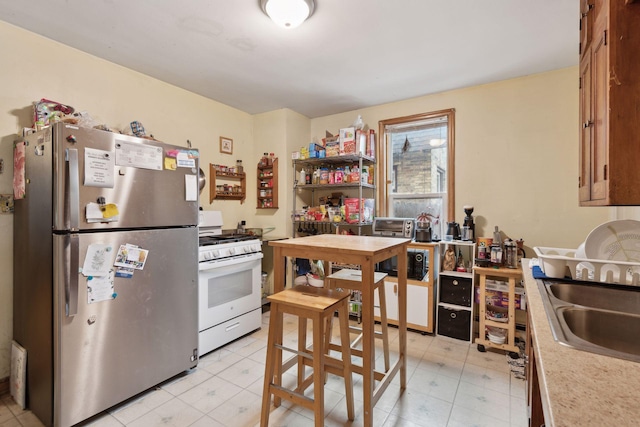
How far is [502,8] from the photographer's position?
1746 millimetres

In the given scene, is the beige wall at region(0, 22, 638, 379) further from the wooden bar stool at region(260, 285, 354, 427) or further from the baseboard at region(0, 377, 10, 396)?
the wooden bar stool at region(260, 285, 354, 427)

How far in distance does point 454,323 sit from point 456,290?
1.01 ft

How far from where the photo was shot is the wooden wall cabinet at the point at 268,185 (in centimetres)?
353

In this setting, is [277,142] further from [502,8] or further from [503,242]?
[503,242]

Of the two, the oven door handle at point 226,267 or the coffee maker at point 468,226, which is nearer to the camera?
the oven door handle at point 226,267

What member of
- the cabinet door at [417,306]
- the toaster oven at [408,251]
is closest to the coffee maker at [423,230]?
the toaster oven at [408,251]

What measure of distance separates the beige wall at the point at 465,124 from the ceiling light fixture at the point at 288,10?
61.8 inches

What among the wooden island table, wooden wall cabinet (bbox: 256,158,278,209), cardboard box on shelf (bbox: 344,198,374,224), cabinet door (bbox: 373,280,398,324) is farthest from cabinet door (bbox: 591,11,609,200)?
wooden wall cabinet (bbox: 256,158,278,209)

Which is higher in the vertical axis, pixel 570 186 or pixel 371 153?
pixel 371 153

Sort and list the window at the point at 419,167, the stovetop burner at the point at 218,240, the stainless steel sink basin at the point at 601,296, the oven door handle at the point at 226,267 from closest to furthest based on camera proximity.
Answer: the stainless steel sink basin at the point at 601,296, the oven door handle at the point at 226,267, the stovetop burner at the point at 218,240, the window at the point at 419,167

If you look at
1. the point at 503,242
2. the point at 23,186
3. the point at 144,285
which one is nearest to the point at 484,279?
the point at 503,242

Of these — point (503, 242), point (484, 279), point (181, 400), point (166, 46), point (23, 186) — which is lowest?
point (181, 400)

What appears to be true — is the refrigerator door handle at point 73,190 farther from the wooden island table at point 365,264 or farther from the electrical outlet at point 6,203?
the wooden island table at point 365,264

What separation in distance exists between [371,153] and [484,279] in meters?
1.74
